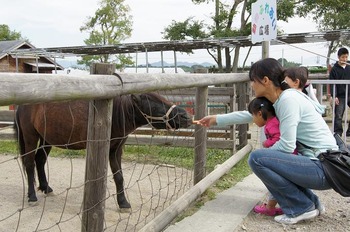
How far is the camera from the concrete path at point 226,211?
3.21 meters

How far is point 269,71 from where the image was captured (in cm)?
312

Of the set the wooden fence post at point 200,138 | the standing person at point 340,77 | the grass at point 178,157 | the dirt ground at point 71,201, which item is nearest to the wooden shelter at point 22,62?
the grass at point 178,157

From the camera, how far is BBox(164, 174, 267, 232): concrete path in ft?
10.5

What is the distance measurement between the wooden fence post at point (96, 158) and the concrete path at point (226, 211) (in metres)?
0.96

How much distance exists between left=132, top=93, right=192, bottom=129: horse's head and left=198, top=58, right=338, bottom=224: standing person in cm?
99

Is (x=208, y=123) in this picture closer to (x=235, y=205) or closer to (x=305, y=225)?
(x=235, y=205)

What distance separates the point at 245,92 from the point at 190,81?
3.24m

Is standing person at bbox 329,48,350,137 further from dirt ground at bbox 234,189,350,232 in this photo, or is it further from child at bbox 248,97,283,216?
child at bbox 248,97,283,216

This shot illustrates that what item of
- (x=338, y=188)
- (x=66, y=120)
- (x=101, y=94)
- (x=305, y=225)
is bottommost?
(x=305, y=225)

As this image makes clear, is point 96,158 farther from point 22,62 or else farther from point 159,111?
point 22,62

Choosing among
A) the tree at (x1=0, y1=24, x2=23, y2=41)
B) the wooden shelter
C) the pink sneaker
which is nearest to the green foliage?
the wooden shelter

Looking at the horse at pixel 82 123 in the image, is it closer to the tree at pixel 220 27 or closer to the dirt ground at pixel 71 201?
the dirt ground at pixel 71 201

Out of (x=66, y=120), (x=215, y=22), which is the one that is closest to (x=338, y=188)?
(x=66, y=120)

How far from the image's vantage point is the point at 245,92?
6.71m
